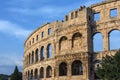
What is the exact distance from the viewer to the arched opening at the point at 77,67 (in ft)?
140

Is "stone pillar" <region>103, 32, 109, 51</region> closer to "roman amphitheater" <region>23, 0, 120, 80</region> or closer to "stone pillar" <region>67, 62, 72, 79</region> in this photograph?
"roman amphitheater" <region>23, 0, 120, 80</region>

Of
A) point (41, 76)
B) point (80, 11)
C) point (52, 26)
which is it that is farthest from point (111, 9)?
point (41, 76)

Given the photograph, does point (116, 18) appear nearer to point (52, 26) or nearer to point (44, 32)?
point (52, 26)

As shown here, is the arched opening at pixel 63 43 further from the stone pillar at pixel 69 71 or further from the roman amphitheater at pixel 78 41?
the stone pillar at pixel 69 71

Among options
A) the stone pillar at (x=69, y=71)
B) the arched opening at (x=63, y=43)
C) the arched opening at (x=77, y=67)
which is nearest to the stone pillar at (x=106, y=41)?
the arched opening at (x=77, y=67)

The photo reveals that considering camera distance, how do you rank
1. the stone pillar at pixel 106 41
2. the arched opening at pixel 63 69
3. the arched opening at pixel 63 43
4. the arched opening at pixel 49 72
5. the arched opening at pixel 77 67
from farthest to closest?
the arched opening at pixel 49 72
the arched opening at pixel 63 43
the arched opening at pixel 63 69
the arched opening at pixel 77 67
the stone pillar at pixel 106 41

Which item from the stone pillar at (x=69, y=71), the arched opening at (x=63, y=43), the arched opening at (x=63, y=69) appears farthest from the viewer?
the arched opening at (x=63, y=43)

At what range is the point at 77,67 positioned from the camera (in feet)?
142

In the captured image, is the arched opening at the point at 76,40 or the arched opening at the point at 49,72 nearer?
the arched opening at the point at 76,40

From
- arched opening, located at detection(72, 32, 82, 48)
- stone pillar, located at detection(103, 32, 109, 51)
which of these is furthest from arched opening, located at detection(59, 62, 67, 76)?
stone pillar, located at detection(103, 32, 109, 51)

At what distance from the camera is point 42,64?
50.9m

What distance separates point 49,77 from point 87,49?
10761 millimetres

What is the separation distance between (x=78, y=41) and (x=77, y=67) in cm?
405

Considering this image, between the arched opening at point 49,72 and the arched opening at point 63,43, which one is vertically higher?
the arched opening at point 63,43
